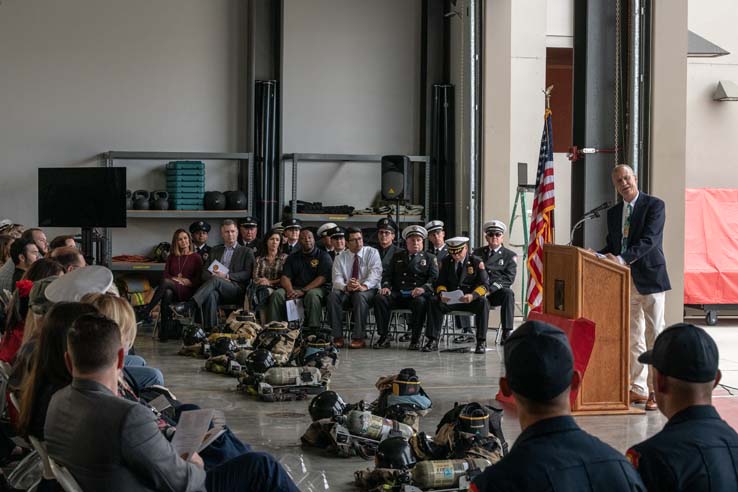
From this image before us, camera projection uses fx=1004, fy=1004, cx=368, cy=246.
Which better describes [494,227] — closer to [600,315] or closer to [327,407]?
[600,315]

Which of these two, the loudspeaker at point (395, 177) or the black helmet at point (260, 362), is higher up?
the loudspeaker at point (395, 177)

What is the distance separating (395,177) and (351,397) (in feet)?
21.1

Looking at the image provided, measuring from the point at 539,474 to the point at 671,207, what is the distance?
6.64 m

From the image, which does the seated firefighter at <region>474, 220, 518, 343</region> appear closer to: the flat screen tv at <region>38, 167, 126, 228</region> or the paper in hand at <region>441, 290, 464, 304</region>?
the paper in hand at <region>441, 290, 464, 304</region>

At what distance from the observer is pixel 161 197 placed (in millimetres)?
14008

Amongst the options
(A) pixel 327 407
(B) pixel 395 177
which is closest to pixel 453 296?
(B) pixel 395 177

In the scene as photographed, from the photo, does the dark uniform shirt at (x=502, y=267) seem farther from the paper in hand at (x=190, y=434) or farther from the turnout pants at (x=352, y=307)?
the paper in hand at (x=190, y=434)

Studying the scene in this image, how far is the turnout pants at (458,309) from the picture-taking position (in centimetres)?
1086

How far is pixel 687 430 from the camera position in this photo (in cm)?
253

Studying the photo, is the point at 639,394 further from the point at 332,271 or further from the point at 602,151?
the point at 332,271

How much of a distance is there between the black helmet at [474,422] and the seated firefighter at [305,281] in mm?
6513

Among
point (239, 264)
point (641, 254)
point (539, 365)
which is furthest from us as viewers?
point (239, 264)

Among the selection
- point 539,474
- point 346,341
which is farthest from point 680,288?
point 539,474

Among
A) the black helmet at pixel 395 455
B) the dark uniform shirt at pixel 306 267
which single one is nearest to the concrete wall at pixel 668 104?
the black helmet at pixel 395 455
